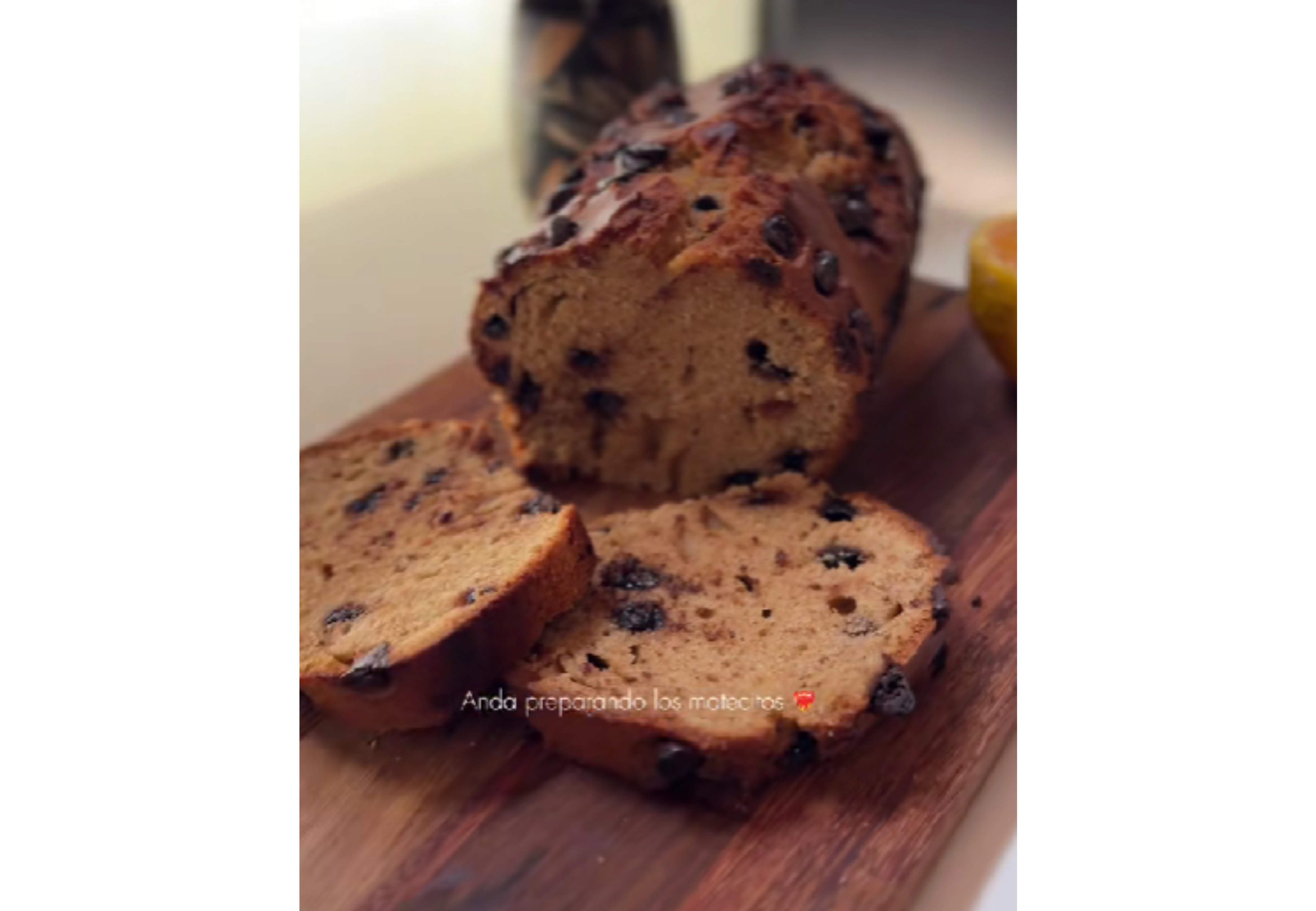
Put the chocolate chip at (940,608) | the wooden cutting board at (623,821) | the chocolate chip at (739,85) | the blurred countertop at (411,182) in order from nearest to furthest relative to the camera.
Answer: the wooden cutting board at (623,821) < the chocolate chip at (940,608) < the chocolate chip at (739,85) < the blurred countertop at (411,182)

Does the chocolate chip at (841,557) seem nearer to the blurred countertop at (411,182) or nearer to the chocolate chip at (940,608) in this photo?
the chocolate chip at (940,608)

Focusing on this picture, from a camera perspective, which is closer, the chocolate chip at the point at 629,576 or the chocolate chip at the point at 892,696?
the chocolate chip at the point at 892,696

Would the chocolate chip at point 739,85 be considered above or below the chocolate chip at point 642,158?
above

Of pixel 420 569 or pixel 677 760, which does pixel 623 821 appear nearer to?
pixel 677 760

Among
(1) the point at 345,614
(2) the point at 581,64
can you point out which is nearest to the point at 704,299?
(1) the point at 345,614

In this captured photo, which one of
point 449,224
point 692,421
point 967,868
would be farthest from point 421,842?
point 449,224

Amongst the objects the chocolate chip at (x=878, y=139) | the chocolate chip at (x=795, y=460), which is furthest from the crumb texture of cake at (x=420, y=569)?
the chocolate chip at (x=878, y=139)

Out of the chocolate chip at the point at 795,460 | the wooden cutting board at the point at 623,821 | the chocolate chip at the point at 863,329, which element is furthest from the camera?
the chocolate chip at the point at 795,460

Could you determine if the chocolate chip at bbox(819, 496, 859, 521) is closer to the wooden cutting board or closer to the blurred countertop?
the wooden cutting board
